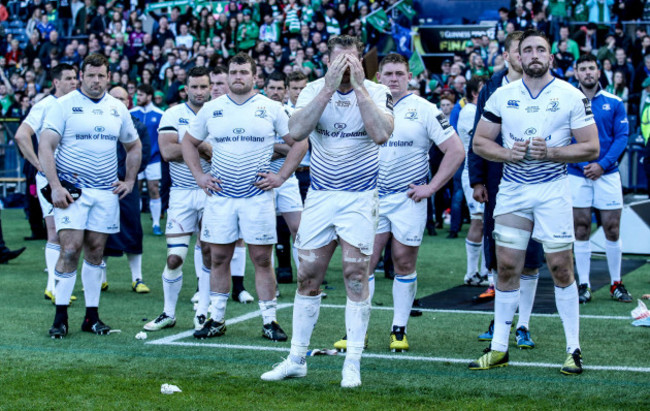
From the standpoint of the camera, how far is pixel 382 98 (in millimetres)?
6297

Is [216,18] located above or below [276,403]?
above

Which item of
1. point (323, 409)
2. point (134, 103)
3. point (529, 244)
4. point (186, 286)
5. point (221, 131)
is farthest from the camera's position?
point (134, 103)

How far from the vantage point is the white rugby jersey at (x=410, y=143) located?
25.3 ft

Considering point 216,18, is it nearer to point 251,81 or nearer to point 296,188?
point 296,188

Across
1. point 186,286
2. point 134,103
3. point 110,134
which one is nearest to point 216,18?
point 134,103

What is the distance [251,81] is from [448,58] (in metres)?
18.0

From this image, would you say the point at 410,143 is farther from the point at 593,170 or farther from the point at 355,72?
the point at 593,170

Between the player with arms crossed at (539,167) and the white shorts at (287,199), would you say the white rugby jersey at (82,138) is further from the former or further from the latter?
the player with arms crossed at (539,167)

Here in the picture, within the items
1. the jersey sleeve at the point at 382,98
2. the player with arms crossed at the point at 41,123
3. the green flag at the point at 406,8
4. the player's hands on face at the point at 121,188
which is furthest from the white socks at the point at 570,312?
the green flag at the point at 406,8

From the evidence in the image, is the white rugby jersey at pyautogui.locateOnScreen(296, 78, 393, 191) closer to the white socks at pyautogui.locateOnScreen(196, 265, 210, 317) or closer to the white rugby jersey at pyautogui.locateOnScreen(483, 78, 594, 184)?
the white rugby jersey at pyautogui.locateOnScreen(483, 78, 594, 184)

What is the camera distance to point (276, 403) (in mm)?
5738

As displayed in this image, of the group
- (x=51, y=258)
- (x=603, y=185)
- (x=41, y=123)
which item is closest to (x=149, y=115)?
(x=51, y=258)

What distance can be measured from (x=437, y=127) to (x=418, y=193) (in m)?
0.58

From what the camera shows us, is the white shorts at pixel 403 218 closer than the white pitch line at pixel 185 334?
Yes
